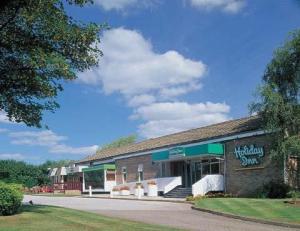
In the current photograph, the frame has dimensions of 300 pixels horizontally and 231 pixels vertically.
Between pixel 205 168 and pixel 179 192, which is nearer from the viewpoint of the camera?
pixel 205 168

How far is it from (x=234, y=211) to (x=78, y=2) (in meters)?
10.9

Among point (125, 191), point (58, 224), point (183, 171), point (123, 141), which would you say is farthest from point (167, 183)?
point (123, 141)

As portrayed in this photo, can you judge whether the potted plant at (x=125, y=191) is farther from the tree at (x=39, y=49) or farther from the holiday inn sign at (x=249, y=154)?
the tree at (x=39, y=49)

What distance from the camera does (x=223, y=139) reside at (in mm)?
36062

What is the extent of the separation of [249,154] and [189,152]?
5307mm

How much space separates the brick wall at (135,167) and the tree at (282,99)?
16.0m

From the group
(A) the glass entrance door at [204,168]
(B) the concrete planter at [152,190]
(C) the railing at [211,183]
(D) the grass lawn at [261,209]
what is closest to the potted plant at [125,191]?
(B) the concrete planter at [152,190]

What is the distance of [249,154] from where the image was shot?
33594 millimetres

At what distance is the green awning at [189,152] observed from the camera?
35594 millimetres

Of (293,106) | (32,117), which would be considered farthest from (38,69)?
(293,106)

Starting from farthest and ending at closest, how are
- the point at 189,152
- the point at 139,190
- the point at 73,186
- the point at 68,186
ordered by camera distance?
Answer: the point at 68,186
the point at 73,186
the point at 139,190
the point at 189,152

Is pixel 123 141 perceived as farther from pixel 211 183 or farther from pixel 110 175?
pixel 211 183

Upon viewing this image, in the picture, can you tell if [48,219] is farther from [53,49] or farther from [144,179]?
[144,179]

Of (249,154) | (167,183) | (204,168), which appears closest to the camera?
(249,154)
